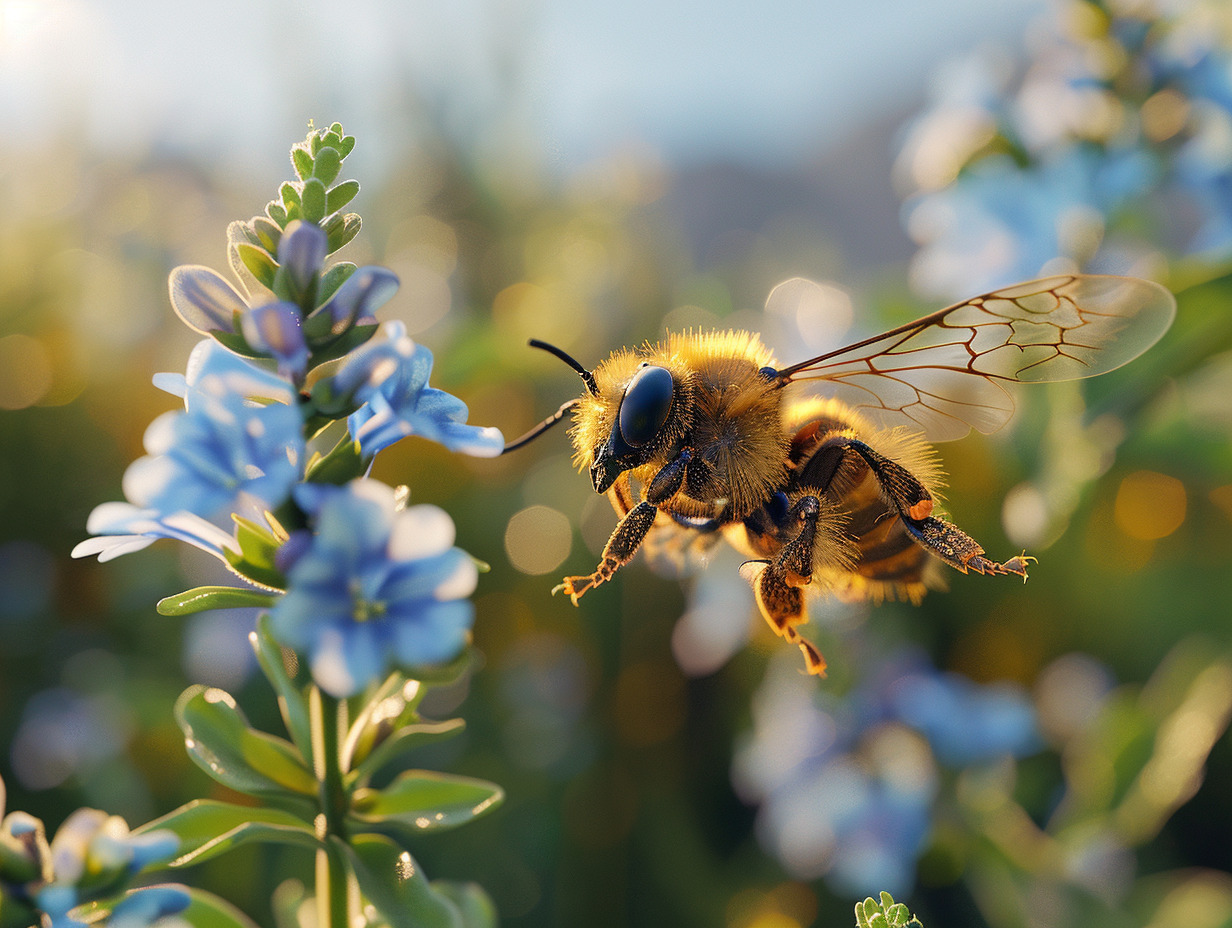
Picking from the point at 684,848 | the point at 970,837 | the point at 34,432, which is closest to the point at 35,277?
the point at 34,432

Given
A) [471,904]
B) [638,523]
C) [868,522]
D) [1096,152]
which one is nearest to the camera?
[471,904]

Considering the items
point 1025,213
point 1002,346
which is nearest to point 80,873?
point 1002,346

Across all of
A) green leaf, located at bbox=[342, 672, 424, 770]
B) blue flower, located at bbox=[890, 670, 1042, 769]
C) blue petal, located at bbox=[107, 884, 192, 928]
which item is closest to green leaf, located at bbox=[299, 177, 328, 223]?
green leaf, located at bbox=[342, 672, 424, 770]

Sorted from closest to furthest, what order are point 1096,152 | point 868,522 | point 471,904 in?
point 471,904, point 868,522, point 1096,152

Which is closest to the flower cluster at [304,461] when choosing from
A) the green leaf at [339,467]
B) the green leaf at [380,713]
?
the green leaf at [339,467]

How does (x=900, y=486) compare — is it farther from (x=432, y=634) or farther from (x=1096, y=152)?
(x=1096, y=152)

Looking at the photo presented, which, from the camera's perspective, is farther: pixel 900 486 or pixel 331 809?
pixel 900 486
